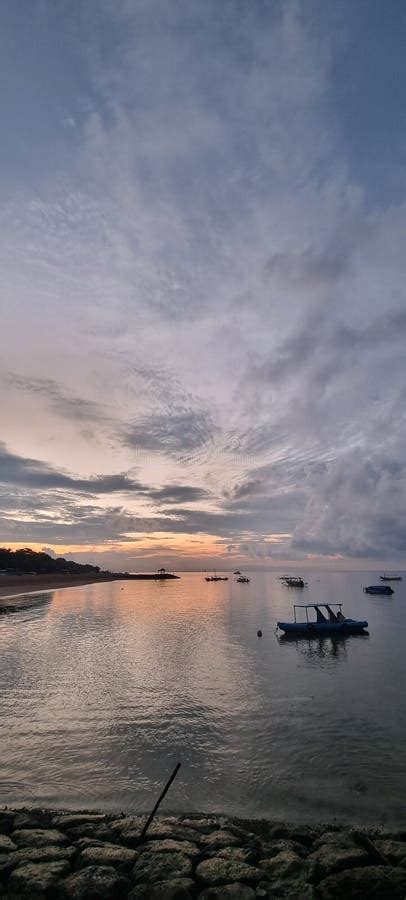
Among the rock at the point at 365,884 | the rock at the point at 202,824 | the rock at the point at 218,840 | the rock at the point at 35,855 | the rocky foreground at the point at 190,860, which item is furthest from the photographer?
the rock at the point at 202,824

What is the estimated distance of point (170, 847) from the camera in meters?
12.5

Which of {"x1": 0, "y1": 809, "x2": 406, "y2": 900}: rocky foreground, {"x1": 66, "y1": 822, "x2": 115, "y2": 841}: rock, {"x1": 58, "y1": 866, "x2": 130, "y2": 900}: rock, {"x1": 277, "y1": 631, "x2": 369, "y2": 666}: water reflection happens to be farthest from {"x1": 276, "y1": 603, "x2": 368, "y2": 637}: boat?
{"x1": 58, "y1": 866, "x2": 130, "y2": 900}: rock

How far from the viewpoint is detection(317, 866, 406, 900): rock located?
10.5 m

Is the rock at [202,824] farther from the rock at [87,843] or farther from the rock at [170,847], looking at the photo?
the rock at [87,843]

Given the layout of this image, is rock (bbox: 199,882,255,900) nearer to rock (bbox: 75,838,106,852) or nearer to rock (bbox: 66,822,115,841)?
rock (bbox: 75,838,106,852)

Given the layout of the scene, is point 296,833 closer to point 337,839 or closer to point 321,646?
point 337,839

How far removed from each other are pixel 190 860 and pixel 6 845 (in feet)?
17.0

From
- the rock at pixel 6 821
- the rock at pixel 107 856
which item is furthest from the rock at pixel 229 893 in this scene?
the rock at pixel 6 821

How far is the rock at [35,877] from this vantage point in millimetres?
10531

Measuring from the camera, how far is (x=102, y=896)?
34.4 feet

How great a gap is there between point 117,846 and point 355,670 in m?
31.9

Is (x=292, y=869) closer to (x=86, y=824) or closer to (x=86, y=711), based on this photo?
(x=86, y=824)

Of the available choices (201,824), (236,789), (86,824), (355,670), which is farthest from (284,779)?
(355,670)

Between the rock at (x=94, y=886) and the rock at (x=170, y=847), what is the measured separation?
1.56 meters
